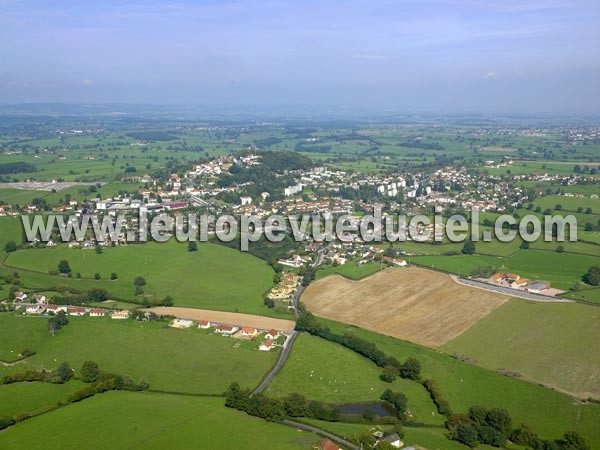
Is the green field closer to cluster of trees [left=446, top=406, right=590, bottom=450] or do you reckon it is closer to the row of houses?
the row of houses

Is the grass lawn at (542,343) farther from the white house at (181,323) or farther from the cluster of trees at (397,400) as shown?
the white house at (181,323)

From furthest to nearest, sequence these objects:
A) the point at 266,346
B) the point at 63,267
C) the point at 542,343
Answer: the point at 63,267 → the point at 542,343 → the point at 266,346

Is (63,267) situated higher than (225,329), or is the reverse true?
(63,267)

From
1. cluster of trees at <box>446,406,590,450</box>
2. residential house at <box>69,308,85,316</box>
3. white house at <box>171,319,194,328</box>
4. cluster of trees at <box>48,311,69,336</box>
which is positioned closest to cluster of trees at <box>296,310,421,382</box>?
cluster of trees at <box>446,406,590,450</box>

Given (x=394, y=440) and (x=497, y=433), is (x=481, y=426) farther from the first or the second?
(x=394, y=440)

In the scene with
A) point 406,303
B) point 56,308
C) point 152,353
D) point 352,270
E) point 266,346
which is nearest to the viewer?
point 152,353

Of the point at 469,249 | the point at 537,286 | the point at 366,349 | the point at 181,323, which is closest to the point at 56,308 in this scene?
the point at 181,323

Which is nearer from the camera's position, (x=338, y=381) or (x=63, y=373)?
(x=63, y=373)
